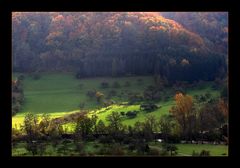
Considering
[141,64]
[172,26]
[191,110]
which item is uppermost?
[172,26]

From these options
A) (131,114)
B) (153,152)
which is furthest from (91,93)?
(153,152)

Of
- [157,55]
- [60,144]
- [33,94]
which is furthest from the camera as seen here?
[33,94]

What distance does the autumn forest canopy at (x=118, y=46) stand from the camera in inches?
151

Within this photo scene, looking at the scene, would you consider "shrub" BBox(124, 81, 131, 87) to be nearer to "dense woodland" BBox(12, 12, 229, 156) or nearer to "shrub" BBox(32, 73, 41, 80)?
"dense woodland" BBox(12, 12, 229, 156)

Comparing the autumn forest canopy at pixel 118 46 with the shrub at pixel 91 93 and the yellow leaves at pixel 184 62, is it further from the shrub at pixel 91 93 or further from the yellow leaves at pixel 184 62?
the shrub at pixel 91 93

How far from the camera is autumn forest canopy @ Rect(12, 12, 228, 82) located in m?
3.84

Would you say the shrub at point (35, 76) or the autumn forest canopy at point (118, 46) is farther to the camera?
the shrub at point (35, 76)

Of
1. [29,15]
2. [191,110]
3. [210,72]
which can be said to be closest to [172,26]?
[210,72]

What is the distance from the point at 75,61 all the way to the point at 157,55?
106cm

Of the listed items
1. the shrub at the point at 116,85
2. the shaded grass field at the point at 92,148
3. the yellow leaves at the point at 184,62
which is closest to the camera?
the shaded grass field at the point at 92,148

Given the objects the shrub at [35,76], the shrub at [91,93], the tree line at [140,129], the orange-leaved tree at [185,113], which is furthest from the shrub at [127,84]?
the shrub at [35,76]

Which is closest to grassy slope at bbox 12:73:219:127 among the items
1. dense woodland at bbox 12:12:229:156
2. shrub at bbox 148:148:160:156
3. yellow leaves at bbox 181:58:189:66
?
dense woodland at bbox 12:12:229:156

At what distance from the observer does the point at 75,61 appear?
412cm
